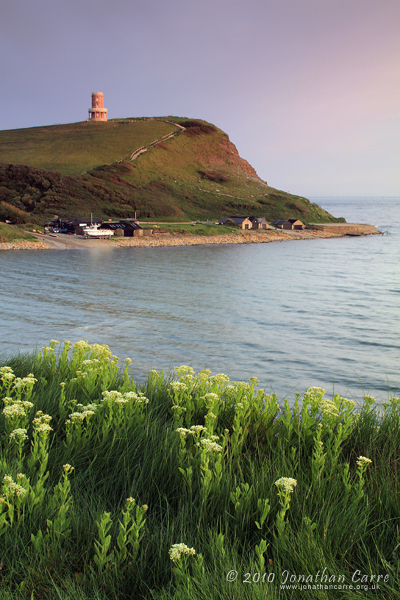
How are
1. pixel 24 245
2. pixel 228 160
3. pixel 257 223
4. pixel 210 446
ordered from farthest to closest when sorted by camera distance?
pixel 228 160 < pixel 257 223 < pixel 24 245 < pixel 210 446

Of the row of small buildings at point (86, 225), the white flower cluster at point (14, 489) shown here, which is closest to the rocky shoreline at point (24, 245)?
the row of small buildings at point (86, 225)

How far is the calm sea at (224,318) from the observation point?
47.0 ft

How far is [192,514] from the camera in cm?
364

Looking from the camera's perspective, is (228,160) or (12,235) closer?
(12,235)

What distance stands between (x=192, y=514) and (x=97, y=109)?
18970 centimetres

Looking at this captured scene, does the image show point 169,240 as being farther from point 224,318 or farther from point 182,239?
point 224,318

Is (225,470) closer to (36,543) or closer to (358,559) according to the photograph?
(358,559)

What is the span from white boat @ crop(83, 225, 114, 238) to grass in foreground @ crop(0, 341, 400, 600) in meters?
68.6

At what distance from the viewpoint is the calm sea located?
1434 centimetres

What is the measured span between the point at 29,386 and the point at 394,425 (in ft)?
14.4

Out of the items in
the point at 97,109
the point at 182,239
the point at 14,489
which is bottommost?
the point at 14,489

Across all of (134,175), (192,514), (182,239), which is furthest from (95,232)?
(192,514)

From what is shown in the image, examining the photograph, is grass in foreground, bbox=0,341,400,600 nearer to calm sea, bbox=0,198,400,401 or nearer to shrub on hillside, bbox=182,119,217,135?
calm sea, bbox=0,198,400,401

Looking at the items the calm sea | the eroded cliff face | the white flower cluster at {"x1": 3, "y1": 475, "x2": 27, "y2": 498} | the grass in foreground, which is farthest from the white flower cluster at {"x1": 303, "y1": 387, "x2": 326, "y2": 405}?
the eroded cliff face
